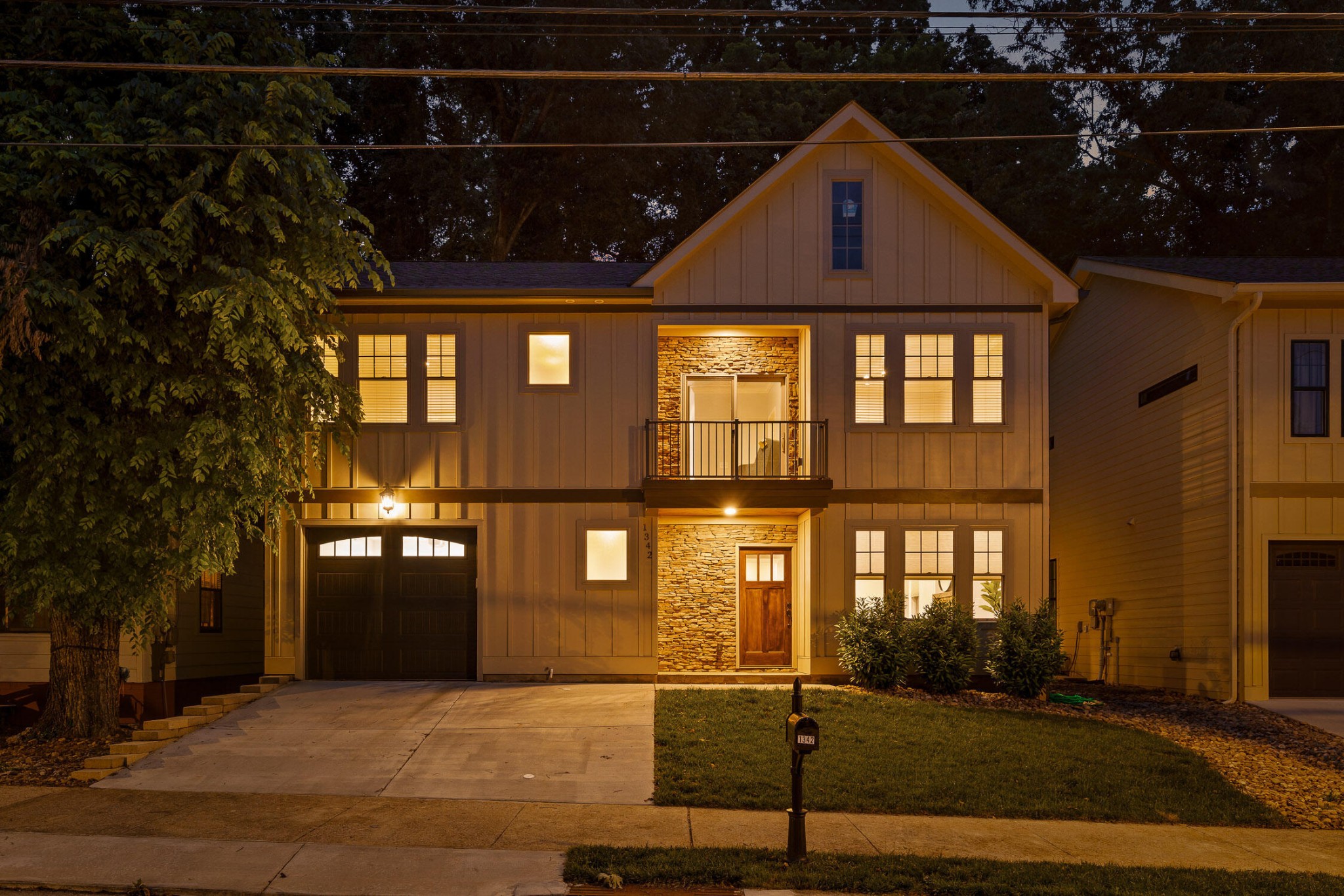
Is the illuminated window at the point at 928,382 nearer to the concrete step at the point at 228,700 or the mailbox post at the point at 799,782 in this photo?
the mailbox post at the point at 799,782

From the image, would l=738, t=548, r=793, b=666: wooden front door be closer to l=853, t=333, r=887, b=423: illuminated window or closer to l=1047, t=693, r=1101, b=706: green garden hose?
l=853, t=333, r=887, b=423: illuminated window

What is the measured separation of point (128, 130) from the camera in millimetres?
12500

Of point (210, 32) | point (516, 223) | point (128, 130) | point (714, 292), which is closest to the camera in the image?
point (128, 130)

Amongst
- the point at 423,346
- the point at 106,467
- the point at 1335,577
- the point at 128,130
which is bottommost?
the point at 1335,577

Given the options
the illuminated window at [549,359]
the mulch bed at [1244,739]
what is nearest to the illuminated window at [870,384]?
the mulch bed at [1244,739]

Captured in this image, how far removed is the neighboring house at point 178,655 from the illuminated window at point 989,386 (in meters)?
12.0

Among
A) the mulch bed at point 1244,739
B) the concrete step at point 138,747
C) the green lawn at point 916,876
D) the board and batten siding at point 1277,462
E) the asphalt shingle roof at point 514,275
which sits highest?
the asphalt shingle roof at point 514,275

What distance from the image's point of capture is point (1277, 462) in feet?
52.7

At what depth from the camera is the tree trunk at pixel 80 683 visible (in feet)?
43.5

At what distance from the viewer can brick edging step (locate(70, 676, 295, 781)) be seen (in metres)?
11.7

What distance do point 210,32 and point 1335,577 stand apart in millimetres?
17312

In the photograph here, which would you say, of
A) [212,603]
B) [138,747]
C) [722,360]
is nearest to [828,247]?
[722,360]

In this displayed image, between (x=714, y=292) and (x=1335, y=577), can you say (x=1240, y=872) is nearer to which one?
(x=1335, y=577)

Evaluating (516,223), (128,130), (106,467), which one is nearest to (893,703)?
(106,467)
